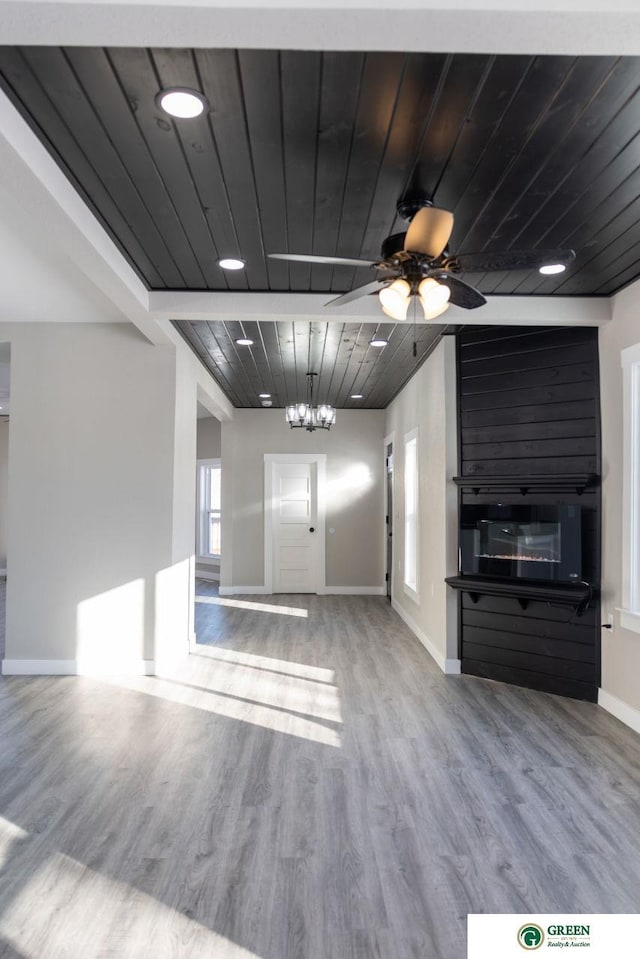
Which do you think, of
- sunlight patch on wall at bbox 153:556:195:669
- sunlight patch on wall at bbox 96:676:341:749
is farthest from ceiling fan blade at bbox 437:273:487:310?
Result: sunlight patch on wall at bbox 153:556:195:669

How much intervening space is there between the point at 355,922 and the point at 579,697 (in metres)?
2.95

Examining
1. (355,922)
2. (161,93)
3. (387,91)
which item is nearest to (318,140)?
(387,91)

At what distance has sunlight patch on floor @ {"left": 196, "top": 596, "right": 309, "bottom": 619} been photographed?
25.7ft

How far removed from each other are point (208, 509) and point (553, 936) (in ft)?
31.6

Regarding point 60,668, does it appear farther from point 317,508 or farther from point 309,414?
point 317,508

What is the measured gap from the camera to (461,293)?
9.20 ft

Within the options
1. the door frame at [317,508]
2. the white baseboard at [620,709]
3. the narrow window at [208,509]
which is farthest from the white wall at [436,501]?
the narrow window at [208,509]

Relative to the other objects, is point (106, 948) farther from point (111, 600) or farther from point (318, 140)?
point (111, 600)

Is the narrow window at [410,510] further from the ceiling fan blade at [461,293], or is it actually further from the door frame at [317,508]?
the ceiling fan blade at [461,293]

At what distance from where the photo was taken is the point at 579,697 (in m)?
4.43

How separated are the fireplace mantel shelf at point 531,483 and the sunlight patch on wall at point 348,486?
14.1 feet

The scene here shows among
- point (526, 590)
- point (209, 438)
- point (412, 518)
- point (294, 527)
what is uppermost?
point (209, 438)

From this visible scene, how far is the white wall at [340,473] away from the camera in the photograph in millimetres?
9391

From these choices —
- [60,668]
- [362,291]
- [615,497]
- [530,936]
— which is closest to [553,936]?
[530,936]
